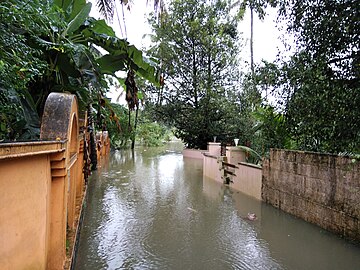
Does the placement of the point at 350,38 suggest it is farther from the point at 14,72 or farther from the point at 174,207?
the point at 174,207

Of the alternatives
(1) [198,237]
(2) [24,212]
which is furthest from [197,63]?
(2) [24,212]

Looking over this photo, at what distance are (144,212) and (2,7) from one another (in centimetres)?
519

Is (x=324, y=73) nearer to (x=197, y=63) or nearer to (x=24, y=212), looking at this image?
(x=24, y=212)

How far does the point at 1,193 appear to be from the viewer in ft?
6.04

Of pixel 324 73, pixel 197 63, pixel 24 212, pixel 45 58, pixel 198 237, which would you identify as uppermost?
pixel 197 63

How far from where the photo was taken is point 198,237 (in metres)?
5.28

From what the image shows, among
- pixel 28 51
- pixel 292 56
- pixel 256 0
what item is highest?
pixel 256 0

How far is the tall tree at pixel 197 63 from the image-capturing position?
18.8 meters

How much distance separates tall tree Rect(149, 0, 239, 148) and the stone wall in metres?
11.9

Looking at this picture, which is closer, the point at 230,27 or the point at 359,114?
the point at 359,114

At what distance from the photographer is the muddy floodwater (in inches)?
168

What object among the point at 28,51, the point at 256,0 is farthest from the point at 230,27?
the point at 28,51

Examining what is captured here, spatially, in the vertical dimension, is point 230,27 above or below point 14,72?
above

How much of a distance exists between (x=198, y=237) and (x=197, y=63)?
16274 millimetres
